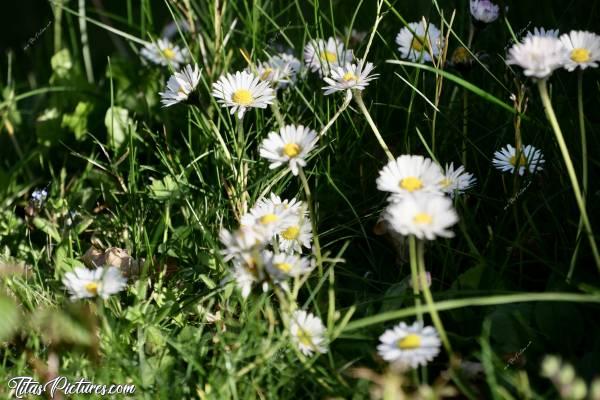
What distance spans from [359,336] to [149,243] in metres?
0.52

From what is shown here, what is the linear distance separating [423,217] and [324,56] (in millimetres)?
806

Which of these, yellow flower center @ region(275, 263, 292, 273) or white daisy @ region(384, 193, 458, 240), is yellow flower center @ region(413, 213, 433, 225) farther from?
yellow flower center @ region(275, 263, 292, 273)

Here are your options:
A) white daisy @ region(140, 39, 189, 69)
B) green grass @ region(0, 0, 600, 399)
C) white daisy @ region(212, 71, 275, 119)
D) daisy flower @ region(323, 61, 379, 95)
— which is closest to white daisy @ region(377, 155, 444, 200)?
green grass @ region(0, 0, 600, 399)

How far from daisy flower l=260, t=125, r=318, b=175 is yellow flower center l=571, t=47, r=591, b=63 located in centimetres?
41

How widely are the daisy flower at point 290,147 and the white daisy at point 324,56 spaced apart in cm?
38

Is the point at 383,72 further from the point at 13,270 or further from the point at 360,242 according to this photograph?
the point at 13,270

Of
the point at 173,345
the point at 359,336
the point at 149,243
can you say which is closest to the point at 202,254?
the point at 149,243

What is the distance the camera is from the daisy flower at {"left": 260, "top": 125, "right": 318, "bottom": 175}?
4.25 ft

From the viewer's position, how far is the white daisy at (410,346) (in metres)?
1.11

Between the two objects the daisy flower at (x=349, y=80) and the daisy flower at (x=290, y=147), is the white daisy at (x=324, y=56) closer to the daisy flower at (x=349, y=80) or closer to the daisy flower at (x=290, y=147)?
the daisy flower at (x=349, y=80)

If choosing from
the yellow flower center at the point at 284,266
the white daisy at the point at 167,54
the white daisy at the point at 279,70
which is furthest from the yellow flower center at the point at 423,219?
the white daisy at the point at 167,54

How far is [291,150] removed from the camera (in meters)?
1.32

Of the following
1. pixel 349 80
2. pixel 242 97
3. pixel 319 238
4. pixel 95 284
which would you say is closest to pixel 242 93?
pixel 242 97

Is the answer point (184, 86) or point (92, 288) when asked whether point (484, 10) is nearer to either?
point (184, 86)
